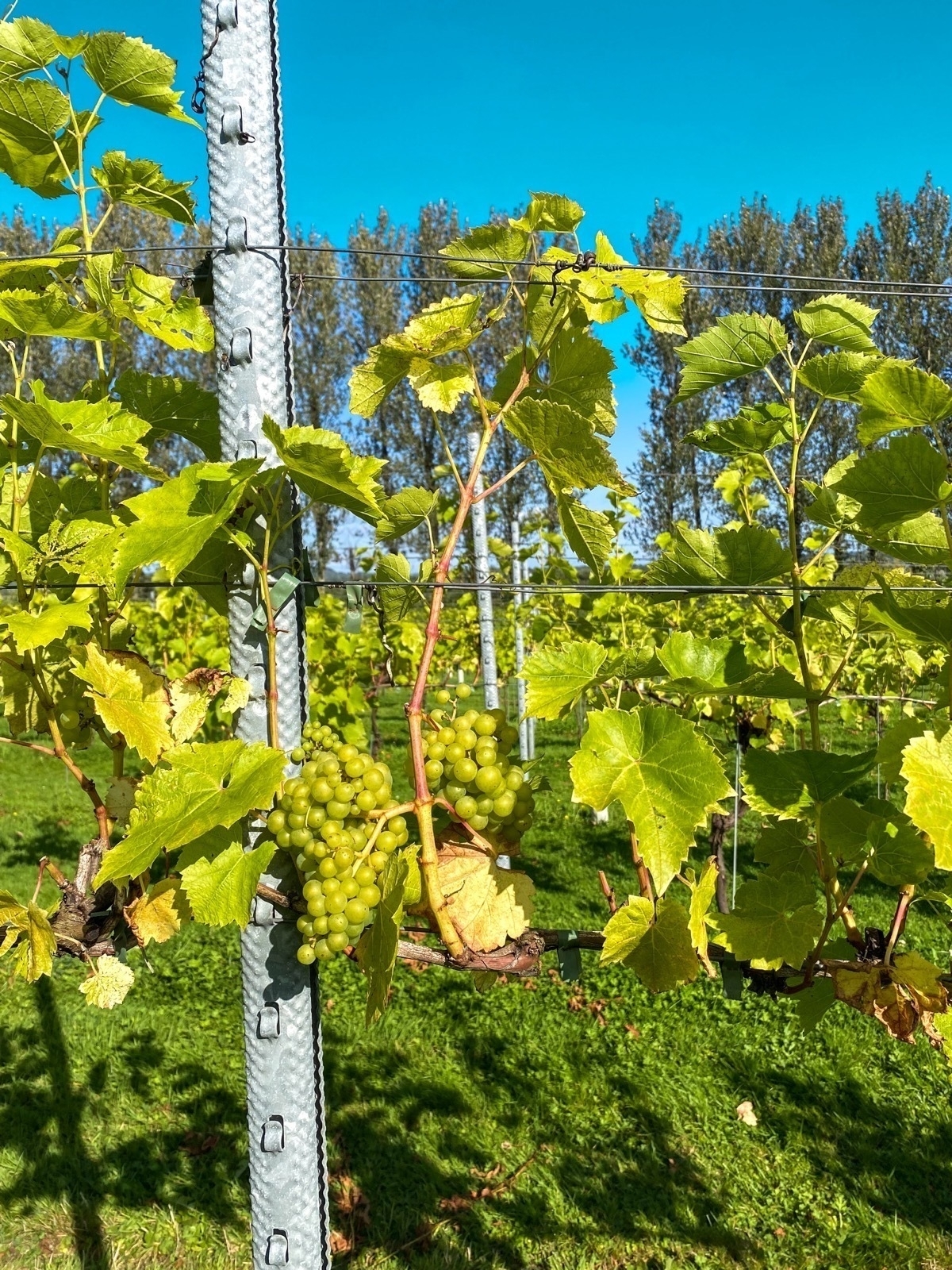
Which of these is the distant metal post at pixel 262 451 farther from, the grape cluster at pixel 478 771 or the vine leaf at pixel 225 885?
the grape cluster at pixel 478 771

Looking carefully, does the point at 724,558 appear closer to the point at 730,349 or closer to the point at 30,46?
the point at 730,349

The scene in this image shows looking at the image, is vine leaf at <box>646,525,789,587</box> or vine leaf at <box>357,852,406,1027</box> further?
vine leaf at <box>646,525,789,587</box>

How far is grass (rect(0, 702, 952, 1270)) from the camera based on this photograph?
2746 millimetres

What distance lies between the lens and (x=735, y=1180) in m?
2.99

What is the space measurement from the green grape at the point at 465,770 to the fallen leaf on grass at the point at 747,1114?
2743mm

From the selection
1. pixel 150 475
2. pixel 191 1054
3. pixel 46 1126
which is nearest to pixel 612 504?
pixel 191 1054

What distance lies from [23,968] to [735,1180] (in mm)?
2514

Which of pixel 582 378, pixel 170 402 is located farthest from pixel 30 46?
pixel 582 378

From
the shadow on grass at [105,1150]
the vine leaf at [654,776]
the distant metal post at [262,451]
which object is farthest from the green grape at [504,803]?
the shadow on grass at [105,1150]

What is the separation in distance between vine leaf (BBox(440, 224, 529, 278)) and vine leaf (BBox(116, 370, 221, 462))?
41 centimetres

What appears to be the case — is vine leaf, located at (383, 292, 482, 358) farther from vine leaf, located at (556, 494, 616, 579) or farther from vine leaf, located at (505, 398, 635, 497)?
vine leaf, located at (556, 494, 616, 579)

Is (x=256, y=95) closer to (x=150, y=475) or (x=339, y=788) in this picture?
(x=150, y=475)

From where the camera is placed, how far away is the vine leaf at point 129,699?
52.1 inches

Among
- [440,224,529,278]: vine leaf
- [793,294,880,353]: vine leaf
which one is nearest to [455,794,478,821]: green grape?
[440,224,529,278]: vine leaf
